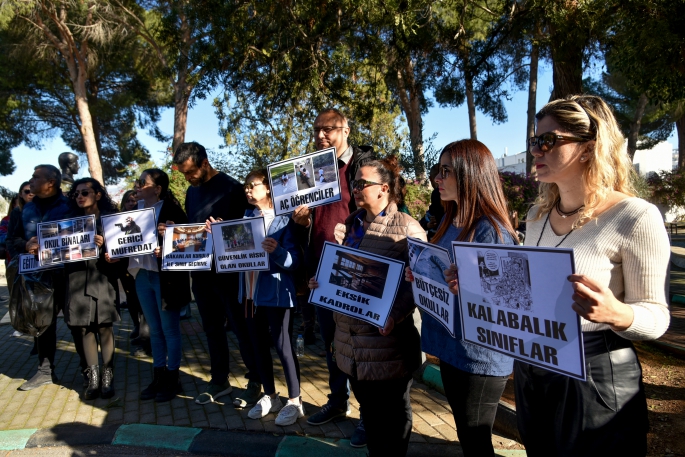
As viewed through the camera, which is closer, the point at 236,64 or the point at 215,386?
the point at 215,386

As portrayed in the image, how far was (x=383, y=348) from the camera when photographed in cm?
280

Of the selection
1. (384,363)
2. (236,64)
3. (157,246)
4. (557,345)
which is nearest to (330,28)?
(236,64)

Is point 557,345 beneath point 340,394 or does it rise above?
above

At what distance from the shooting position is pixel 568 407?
1.77m

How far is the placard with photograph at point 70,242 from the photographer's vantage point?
178 inches

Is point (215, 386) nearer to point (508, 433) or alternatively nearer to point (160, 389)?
point (160, 389)

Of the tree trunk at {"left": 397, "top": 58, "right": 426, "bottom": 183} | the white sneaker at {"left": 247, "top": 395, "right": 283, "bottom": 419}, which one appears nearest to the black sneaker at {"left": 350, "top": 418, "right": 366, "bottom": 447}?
the white sneaker at {"left": 247, "top": 395, "right": 283, "bottom": 419}

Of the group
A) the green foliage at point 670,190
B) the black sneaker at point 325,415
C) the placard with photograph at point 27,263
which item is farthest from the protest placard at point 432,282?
the green foliage at point 670,190

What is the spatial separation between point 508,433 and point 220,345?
8.41 ft

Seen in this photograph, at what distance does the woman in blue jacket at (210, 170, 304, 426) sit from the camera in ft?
12.2

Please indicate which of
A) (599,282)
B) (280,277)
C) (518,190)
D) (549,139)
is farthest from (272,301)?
(518,190)

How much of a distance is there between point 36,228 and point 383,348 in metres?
4.06

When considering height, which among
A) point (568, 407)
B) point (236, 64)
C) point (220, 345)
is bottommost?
point (220, 345)

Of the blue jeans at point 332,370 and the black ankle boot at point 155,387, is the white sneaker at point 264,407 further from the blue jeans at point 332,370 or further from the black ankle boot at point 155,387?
the black ankle boot at point 155,387
